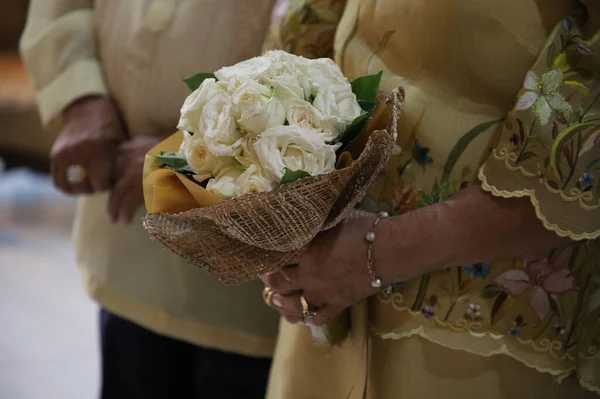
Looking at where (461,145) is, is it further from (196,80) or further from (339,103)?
(196,80)

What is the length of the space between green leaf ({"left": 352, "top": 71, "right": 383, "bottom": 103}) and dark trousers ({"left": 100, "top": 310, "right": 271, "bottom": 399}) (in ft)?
2.19

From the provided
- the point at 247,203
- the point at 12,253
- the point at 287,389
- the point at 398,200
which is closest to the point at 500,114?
the point at 398,200

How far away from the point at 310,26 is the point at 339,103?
29 cm

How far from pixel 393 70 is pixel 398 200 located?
16 cm

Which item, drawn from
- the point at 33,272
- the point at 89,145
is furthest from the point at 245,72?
the point at 33,272

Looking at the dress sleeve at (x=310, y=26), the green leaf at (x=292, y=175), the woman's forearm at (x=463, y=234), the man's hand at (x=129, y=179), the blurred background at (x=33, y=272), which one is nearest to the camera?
the green leaf at (x=292, y=175)

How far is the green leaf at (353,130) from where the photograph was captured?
73 centimetres

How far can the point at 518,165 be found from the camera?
2.54 feet

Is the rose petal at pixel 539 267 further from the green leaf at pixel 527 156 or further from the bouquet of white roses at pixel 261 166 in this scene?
the bouquet of white roses at pixel 261 166

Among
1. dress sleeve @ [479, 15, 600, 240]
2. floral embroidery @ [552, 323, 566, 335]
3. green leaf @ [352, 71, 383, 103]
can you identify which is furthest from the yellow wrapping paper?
floral embroidery @ [552, 323, 566, 335]

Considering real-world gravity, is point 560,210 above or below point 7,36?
above

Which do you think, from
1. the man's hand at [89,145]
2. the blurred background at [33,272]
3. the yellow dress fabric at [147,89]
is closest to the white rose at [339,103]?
the yellow dress fabric at [147,89]

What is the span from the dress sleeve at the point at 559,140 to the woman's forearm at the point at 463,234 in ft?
0.07

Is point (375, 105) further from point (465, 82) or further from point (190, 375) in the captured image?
point (190, 375)
